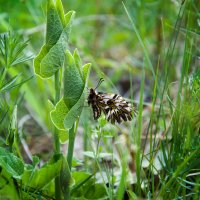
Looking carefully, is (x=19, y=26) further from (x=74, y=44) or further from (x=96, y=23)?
(x=96, y=23)

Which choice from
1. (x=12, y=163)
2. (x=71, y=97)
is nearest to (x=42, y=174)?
(x=12, y=163)

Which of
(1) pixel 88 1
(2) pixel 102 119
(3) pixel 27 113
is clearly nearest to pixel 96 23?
(1) pixel 88 1

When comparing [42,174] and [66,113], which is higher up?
[66,113]

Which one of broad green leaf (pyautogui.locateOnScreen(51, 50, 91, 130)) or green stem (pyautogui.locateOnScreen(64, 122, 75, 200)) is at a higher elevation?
broad green leaf (pyautogui.locateOnScreen(51, 50, 91, 130))

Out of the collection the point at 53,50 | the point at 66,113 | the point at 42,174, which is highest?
the point at 53,50

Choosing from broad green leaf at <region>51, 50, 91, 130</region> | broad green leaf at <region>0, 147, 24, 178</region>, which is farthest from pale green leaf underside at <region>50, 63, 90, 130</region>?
broad green leaf at <region>0, 147, 24, 178</region>

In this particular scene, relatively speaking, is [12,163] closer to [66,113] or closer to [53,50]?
[66,113]

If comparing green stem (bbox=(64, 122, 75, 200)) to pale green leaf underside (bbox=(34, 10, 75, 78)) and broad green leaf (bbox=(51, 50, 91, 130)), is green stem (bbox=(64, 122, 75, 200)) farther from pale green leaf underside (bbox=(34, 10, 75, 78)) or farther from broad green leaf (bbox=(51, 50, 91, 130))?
pale green leaf underside (bbox=(34, 10, 75, 78))

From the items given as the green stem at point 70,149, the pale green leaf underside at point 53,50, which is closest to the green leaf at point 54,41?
the pale green leaf underside at point 53,50
